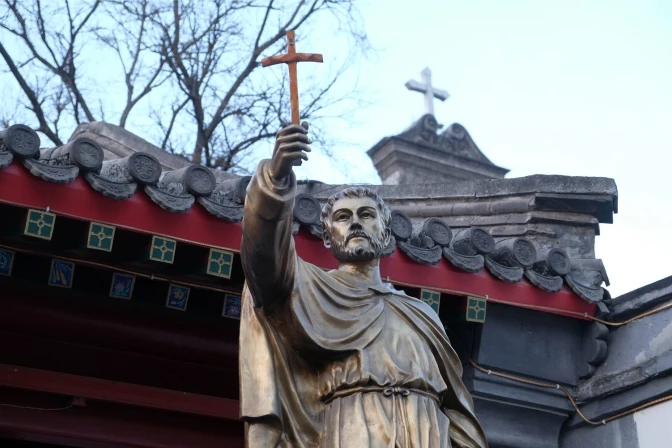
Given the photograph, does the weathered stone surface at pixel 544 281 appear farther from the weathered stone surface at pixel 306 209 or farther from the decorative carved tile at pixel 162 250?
the decorative carved tile at pixel 162 250

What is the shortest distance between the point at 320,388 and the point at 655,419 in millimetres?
3730

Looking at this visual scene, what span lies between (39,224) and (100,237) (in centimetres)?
32

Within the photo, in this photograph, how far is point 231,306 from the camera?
7.09 m

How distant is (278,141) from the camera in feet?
14.4

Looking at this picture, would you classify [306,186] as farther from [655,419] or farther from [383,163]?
[383,163]

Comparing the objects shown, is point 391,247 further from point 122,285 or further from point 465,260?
point 122,285

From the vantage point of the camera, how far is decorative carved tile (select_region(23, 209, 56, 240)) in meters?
6.03

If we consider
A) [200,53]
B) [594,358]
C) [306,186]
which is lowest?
[594,358]

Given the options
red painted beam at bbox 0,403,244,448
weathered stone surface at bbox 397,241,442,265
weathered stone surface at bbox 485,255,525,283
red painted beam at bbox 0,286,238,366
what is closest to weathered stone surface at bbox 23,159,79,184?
red painted beam at bbox 0,286,238,366

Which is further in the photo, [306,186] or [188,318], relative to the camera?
[306,186]

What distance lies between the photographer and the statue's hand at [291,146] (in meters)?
4.35

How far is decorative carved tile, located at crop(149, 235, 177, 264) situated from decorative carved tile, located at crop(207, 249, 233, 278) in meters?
0.22

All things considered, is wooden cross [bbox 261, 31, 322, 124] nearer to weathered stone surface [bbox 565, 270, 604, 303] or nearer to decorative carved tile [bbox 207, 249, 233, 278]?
decorative carved tile [bbox 207, 249, 233, 278]

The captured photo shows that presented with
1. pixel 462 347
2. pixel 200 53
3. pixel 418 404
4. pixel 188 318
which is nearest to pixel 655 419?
pixel 462 347
